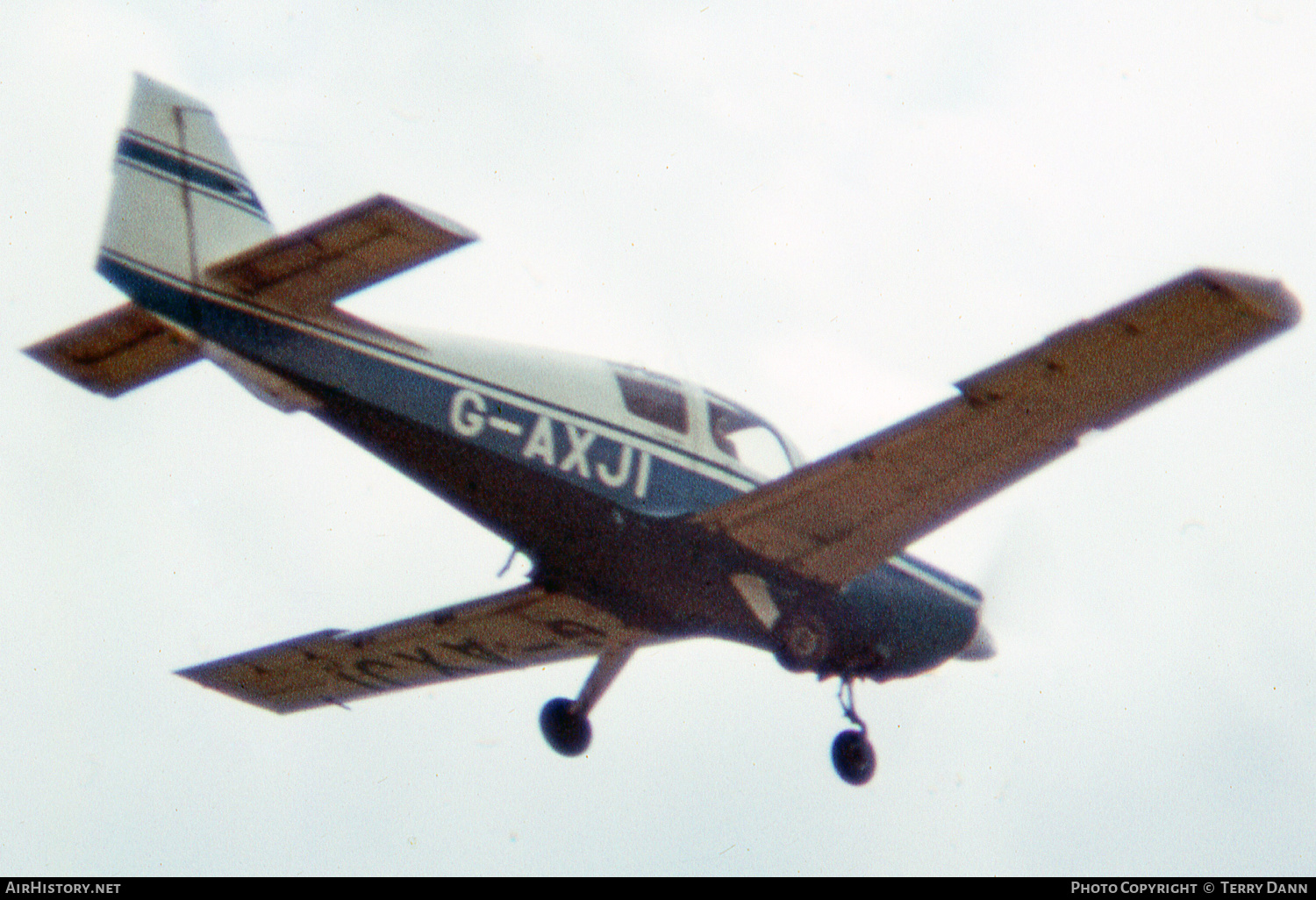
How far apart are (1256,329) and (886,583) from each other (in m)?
4.69

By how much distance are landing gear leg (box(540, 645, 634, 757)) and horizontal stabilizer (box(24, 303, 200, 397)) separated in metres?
4.47

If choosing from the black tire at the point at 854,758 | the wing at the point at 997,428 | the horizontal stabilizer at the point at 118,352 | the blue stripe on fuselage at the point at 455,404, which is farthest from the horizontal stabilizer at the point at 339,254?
the black tire at the point at 854,758

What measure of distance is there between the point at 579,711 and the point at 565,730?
197 mm

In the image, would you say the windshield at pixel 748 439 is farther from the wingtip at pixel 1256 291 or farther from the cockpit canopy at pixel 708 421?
the wingtip at pixel 1256 291

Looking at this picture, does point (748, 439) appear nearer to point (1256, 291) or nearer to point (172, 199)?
point (172, 199)

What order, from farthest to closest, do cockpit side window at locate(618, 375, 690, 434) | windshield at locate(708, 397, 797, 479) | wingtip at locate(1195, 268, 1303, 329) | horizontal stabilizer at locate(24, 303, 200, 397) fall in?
windshield at locate(708, 397, 797, 479)
cockpit side window at locate(618, 375, 690, 434)
horizontal stabilizer at locate(24, 303, 200, 397)
wingtip at locate(1195, 268, 1303, 329)

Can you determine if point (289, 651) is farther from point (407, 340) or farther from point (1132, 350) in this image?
point (1132, 350)

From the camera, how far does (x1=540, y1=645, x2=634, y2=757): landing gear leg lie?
43.2 ft

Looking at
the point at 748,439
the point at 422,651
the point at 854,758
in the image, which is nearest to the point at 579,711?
the point at 422,651

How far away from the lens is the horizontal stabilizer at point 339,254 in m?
8.72

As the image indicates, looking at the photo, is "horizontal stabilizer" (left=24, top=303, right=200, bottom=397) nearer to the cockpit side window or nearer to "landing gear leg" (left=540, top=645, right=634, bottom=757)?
the cockpit side window

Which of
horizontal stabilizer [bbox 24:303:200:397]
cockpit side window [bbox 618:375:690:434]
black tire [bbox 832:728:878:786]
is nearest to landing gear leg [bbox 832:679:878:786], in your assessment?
black tire [bbox 832:728:878:786]
